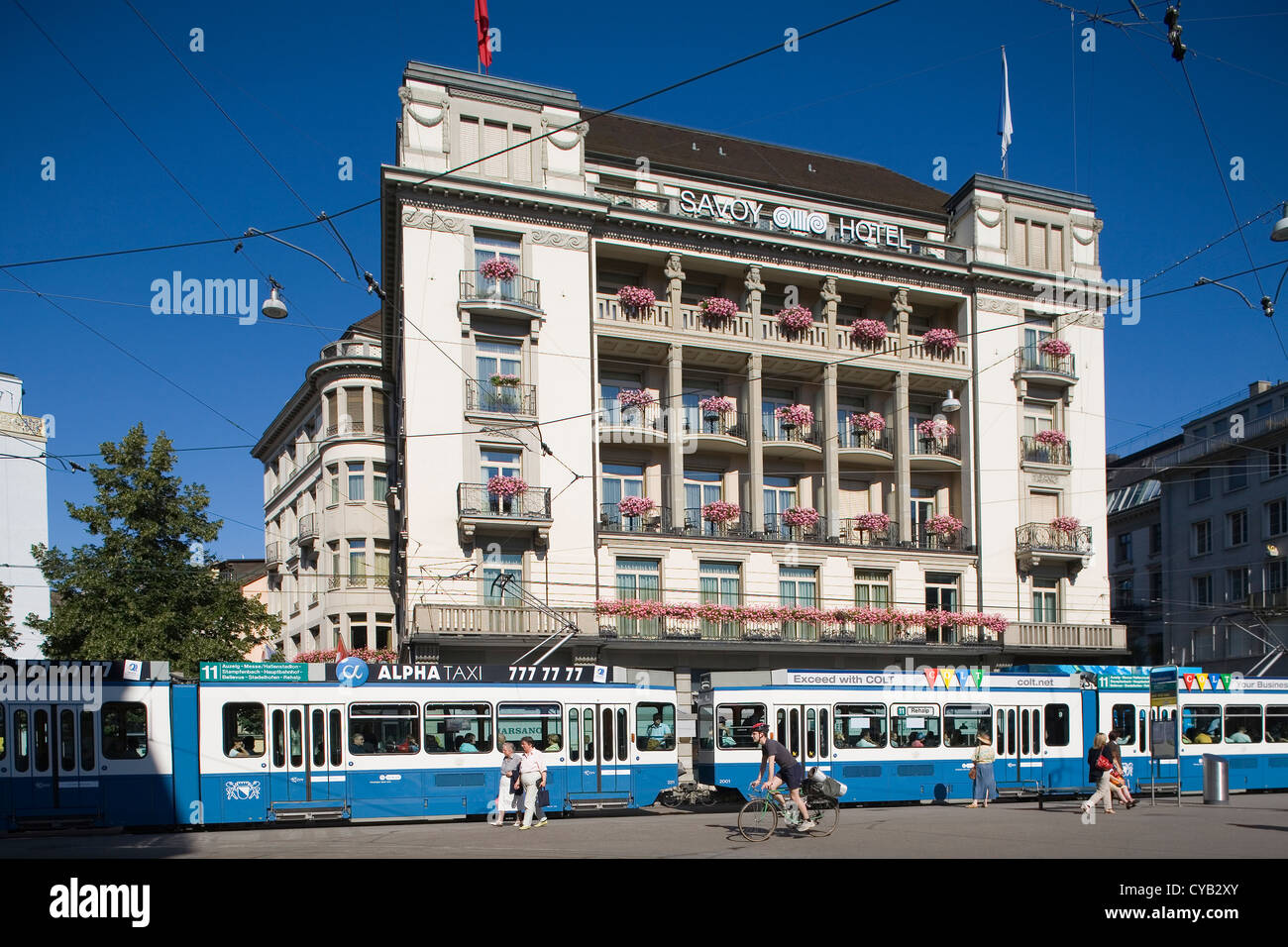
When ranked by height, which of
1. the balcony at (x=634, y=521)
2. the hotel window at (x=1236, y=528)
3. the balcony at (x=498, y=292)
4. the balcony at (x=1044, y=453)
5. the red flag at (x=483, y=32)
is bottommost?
the hotel window at (x=1236, y=528)

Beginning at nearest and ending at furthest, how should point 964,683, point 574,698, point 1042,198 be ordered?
1. point 574,698
2. point 964,683
3. point 1042,198

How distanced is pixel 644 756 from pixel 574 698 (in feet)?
6.87

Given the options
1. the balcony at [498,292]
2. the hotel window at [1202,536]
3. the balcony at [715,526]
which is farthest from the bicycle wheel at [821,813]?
the hotel window at [1202,536]

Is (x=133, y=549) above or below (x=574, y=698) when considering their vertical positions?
above

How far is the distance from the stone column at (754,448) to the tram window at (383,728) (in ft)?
55.8

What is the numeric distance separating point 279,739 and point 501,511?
12486 mm

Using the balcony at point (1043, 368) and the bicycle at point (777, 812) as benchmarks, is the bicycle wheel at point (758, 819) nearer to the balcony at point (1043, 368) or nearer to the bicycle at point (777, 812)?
the bicycle at point (777, 812)

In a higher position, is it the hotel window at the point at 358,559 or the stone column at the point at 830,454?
the stone column at the point at 830,454

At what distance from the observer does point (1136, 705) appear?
29906mm

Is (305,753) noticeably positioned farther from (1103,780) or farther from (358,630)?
(358,630)

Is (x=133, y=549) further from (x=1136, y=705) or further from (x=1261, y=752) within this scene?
(x=1261, y=752)

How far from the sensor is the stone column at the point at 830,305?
39.8 metres

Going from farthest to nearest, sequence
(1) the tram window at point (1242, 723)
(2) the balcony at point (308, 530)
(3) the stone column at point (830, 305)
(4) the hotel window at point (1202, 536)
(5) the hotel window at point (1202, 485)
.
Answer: (5) the hotel window at point (1202, 485) < (4) the hotel window at point (1202, 536) < (2) the balcony at point (308, 530) < (3) the stone column at point (830, 305) < (1) the tram window at point (1242, 723)
